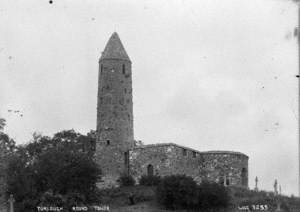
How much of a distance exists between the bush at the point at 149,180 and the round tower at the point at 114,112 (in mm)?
3627

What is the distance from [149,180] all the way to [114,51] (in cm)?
1094

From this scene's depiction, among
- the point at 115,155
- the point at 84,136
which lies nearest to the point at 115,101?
the point at 115,155

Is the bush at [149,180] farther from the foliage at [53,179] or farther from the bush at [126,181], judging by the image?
the foliage at [53,179]

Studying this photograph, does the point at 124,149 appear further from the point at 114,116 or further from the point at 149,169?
the point at 149,169

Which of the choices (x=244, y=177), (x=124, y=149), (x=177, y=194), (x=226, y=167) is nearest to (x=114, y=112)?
(x=124, y=149)

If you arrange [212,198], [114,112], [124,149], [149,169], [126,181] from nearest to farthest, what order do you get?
[212,198] → [126,181] → [149,169] → [114,112] → [124,149]

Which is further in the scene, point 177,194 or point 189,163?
point 189,163

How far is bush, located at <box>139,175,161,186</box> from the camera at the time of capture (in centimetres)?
7181

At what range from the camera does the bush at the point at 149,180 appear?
7181cm

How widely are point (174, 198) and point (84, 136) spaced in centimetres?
2145

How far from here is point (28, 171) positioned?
65625mm

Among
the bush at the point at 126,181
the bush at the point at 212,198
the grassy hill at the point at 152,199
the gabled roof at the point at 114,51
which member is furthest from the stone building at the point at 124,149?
the bush at the point at 212,198

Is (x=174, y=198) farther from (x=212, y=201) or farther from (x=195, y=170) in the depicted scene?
(x=195, y=170)

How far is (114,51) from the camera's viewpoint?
252ft
